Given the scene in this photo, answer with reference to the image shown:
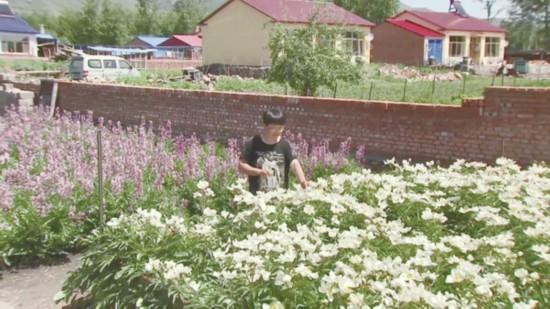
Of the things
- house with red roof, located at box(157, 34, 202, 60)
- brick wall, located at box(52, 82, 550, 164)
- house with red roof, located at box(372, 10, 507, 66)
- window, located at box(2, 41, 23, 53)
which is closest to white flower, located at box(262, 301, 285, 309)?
brick wall, located at box(52, 82, 550, 164)

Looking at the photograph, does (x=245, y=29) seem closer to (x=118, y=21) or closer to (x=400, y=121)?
(x=400, y=121)

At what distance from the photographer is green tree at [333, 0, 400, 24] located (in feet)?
249

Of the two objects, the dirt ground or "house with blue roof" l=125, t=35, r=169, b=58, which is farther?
"house with blue roof" l=125, t=35, r=169, b=58

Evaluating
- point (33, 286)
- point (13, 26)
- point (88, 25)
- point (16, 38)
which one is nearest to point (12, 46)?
point (16, 38)

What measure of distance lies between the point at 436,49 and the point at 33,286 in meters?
48.0

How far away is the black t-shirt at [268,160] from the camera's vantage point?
213 inches

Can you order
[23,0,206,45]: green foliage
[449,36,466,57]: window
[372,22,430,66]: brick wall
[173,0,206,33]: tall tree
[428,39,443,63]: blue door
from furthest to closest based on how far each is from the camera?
[173,0,206,33]: tall tree, [23,0,206,45]: green foliage, [449,36,466,57]: window, [428,39,443,63]: blue door, [372,22,430,66]: brick wall

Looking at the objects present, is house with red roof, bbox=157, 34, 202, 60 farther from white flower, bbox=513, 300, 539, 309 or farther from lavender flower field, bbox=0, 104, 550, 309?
white flower, bbox=513, 300, 539, 309

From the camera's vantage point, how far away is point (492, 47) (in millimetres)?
56406

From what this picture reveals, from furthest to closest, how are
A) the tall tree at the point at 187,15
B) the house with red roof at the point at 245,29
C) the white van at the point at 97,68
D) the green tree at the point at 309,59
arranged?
the tall tree at the point at 187,15 → the house with red roof at the point at 245,29 → the white van at the point at 97,68 → the green tree at the point at 309,59

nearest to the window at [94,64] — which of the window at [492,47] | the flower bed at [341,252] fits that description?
the flower bed at [341,252]

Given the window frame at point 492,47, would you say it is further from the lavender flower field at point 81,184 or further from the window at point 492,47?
the lavender flower field at point 81,184

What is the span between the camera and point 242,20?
42.8 meters

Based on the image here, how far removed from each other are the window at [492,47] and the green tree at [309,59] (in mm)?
44148
